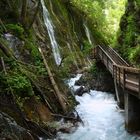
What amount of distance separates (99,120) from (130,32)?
7.70m

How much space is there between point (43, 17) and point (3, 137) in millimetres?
19613

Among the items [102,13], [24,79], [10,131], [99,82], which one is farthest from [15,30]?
[102,13]

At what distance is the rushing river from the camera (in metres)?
11.8

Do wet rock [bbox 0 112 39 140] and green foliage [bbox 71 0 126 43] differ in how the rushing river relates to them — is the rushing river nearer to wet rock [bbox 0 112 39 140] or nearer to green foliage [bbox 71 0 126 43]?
wet rock [bbox 0 112 39 140]

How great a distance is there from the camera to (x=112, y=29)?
142 feet

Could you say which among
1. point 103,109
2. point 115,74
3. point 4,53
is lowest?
point 103,109

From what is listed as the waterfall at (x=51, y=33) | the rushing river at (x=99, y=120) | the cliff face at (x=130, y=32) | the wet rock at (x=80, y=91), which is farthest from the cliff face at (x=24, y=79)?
the cliff face at (x=130, y=32)

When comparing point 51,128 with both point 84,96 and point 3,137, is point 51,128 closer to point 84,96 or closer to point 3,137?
point 3,137

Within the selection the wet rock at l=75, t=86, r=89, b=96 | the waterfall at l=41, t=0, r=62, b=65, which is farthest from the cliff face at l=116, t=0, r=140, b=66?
the waterfall at l=41, t=0, r=62, b=65

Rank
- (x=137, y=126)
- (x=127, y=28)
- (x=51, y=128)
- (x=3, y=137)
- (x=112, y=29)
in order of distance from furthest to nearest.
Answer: (x=112, y=29), (x=127, y=28), (x=137, y=126), (x=51, y=128), (x=3, y=137)

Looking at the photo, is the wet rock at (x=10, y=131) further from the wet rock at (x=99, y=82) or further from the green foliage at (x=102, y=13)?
the green foliage at (x=102, y=13)

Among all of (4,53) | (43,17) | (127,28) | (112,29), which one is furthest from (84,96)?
(112,29)

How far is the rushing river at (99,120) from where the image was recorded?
11.8 meters

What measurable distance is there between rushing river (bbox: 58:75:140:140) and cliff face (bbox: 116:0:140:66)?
2.64 m
